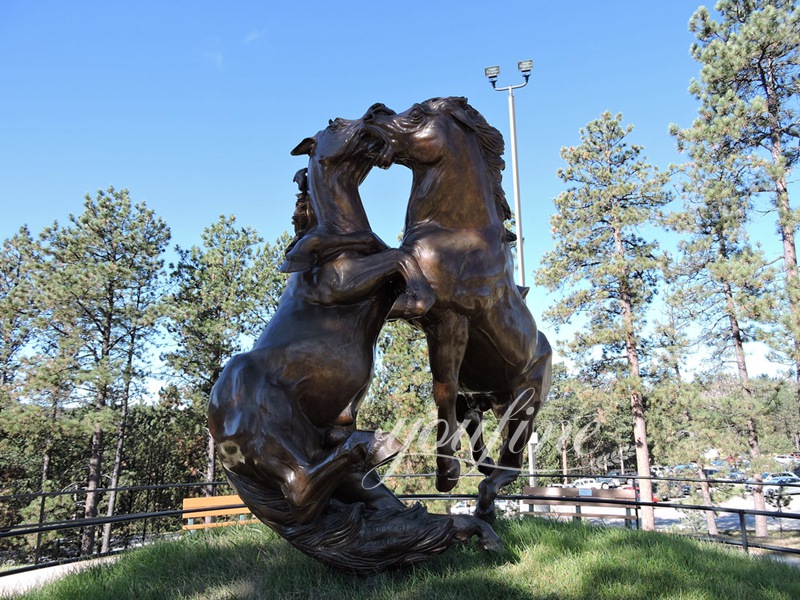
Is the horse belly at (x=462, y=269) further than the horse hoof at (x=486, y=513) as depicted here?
No

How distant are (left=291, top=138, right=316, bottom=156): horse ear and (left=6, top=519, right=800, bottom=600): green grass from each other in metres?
2.61

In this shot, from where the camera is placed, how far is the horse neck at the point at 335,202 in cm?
339

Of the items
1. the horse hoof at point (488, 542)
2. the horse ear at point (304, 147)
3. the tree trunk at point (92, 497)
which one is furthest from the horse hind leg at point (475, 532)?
the tree trunk at point (92, 497)

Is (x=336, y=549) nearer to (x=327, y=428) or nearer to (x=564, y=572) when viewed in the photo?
(x=327, y=428)

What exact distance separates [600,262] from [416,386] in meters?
9.12

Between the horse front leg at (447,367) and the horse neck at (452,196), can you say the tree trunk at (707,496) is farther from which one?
the horse neck at (452,196)

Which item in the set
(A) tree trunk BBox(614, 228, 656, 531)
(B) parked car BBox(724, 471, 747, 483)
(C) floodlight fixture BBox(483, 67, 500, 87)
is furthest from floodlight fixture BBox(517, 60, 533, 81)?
(B) parked car BBox(724, 471, 747, 483)

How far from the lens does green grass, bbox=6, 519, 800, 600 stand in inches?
116

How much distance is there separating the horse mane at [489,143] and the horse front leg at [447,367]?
855 mm

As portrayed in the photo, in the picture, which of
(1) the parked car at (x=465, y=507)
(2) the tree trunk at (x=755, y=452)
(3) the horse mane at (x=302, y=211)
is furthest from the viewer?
(2) the tree trunk at (x=755, y=452)

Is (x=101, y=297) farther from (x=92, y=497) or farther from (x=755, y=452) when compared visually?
(x=755, y=452)

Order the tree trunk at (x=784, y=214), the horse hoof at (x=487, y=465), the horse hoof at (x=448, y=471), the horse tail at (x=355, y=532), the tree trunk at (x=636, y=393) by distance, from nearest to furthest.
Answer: the horse tail at (x=355, y=532)
the horse hoof at (x=448, y=471)
the horse hoof at (x=487, y=465)
the tree trunk at (x=784, y=214)
the tree trunk at (x=636, y=393)

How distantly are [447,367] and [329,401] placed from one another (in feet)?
2.33

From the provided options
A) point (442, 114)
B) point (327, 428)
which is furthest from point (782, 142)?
point (327, 428)
